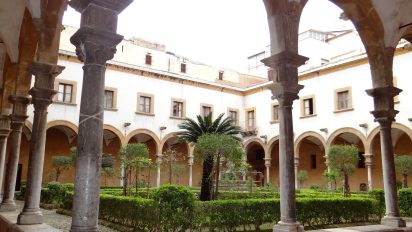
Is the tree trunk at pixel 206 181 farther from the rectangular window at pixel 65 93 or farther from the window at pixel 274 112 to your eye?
the window at pixel 274 112

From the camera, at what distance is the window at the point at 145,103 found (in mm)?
22859

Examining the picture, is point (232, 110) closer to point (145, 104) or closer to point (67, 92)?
point (145, 104)

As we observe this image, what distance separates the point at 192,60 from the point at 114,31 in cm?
2789

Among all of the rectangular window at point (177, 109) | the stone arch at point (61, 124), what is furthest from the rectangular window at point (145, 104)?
the stone arch at point (61, 124)

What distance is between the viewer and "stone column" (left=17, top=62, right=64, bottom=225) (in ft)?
20.5

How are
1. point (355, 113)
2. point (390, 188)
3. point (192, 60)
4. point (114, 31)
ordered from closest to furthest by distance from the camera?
point (114, 31), point (390, 188), point (355, 113), point (192, 60)

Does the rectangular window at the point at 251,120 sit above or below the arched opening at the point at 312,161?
above

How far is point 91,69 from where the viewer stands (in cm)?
386

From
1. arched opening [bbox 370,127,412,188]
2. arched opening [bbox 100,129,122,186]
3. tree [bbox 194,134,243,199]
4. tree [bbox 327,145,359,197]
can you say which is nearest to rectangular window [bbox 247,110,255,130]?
arched opening [bbox 370,127,412,188]

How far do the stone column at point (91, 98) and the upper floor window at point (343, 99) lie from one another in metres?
18.7

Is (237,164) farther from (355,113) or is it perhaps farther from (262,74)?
(262,74)

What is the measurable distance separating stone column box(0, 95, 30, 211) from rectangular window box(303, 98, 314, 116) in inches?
704

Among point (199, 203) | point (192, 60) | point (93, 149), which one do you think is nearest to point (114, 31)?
point (93, 149)

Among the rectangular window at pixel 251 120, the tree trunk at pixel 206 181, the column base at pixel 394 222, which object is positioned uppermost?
the rectangular window at pixel 251 120
